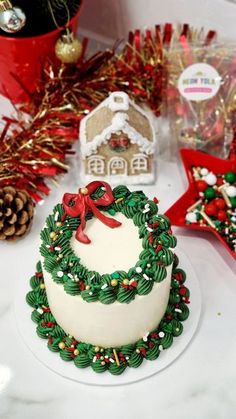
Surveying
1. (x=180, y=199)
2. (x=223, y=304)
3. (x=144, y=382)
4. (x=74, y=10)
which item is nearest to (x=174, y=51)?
(x=74, y=10)

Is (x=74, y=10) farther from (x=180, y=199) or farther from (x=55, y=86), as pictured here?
(x=180, y=199)

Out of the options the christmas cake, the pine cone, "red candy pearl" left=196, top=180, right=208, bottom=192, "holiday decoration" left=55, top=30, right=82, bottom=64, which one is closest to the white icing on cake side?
the christmas cake

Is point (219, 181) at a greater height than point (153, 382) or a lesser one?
greater

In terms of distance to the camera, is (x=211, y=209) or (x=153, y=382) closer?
(x=153, y=382)

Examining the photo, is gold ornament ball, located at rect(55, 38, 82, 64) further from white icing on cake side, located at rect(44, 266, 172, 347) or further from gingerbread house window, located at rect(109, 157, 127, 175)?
white icing on cake side, located at rect(44, 266, 172, 347)

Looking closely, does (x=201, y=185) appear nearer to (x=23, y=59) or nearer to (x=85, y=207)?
(x=85, y=207)

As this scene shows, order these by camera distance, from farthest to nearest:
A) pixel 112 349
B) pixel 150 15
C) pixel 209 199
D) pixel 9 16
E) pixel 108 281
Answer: pixel 150 15 < pixel 209 199 < pixel 9 16 < pixel 112 349 < pixel 108 281

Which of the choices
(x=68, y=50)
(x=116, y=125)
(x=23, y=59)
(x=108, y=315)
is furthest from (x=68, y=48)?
(x=108, y=315)
